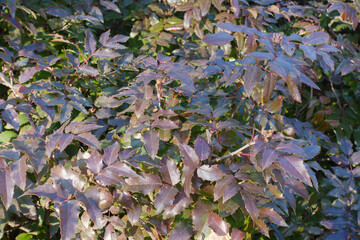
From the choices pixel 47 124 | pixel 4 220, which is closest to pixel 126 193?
pixel 4 220

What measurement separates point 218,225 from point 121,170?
14.4 inches

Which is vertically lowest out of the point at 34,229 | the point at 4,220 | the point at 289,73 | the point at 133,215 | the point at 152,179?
the point at 34,229

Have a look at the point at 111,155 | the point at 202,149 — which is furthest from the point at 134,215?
the point at 202,149

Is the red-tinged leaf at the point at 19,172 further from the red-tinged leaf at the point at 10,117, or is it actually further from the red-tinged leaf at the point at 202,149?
the red-tinged leaf at the point at 202,149

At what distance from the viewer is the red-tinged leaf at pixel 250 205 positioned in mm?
1106

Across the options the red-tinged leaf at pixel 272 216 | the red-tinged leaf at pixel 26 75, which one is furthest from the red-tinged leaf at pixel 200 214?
the red-tinged leaf at pixel 26 75

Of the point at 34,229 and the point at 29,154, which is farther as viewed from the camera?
the point at 34,229

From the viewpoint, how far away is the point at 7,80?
155cm

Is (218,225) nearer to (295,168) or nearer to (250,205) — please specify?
(250,205)

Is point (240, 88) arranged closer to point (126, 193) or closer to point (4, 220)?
point (126, 193)

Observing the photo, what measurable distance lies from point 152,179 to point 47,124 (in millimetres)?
679

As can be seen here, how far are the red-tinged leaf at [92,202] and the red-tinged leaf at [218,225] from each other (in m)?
0.36

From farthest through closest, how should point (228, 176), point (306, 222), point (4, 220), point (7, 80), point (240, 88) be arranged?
1. point (306, 222)
2. point (240, 88)
3. point (7, 80)
4. point (4, 220)
5. point (228, 176)

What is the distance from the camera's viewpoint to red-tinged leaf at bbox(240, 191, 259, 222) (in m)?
1.11
